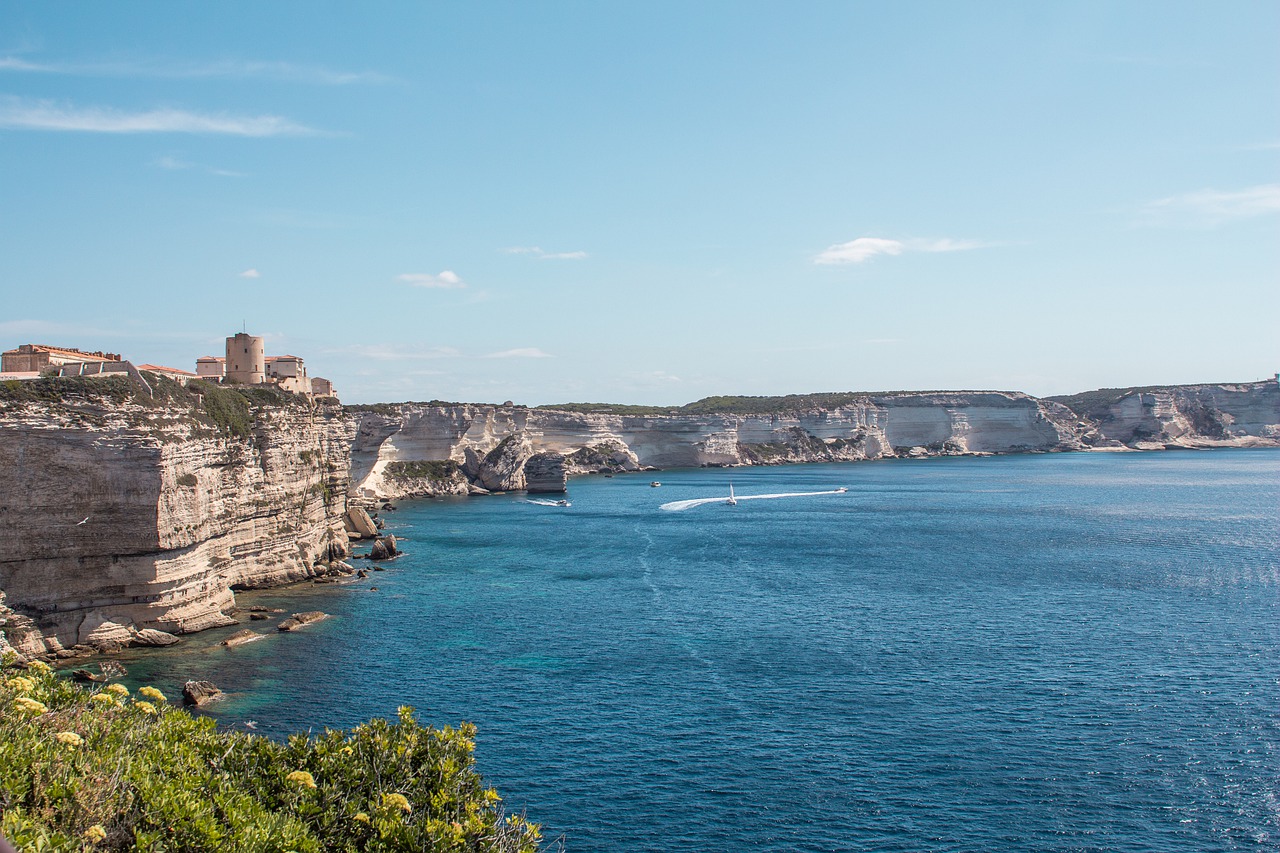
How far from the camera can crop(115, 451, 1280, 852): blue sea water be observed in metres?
24.1

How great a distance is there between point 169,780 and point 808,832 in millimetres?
15885

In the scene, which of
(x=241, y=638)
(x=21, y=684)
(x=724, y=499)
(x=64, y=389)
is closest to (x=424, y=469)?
(x=724, y=499)

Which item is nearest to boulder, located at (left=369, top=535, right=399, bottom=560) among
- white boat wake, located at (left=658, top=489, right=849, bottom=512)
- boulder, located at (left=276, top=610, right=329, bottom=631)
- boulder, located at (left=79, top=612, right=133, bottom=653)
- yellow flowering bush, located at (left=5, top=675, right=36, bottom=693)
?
boulder, located at (left=276, top=610, right=329, bottom=631)

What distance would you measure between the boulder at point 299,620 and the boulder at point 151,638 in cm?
531

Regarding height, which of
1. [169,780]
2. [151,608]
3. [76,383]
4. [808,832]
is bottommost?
[808,832]

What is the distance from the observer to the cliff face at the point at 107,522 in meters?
37.0

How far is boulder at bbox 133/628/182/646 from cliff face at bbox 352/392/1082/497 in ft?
242

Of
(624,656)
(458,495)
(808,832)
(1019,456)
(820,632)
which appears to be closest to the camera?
(808,832)

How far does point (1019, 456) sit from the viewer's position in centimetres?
18288

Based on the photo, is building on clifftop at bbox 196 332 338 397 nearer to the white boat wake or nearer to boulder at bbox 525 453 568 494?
the white boat wake

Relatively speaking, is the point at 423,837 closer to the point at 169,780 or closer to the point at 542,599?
the point at 169,780

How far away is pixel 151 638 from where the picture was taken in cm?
3994

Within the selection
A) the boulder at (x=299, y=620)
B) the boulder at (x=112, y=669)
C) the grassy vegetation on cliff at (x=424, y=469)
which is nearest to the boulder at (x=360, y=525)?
the boulder at (x=299, y=620)

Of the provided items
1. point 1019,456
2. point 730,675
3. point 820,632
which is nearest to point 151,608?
point 730,675
